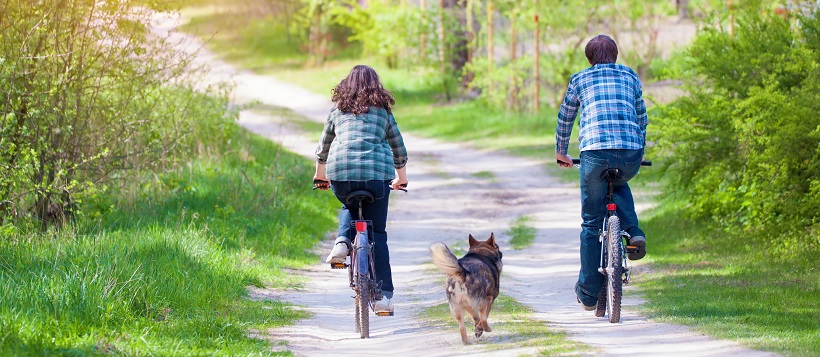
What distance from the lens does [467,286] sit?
7078 millimetres

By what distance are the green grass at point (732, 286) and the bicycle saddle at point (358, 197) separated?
2174 mm

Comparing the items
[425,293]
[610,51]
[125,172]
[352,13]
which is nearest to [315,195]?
[125,172]

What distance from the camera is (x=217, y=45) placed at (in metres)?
48.6

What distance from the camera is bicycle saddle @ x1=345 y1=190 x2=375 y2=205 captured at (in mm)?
7566

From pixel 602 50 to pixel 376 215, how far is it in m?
1.92

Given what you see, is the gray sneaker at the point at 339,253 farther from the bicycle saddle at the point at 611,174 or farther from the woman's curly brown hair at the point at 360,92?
the bicycle saddle at the point at 611,174

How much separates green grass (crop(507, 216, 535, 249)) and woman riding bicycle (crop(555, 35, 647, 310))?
4.66 meters

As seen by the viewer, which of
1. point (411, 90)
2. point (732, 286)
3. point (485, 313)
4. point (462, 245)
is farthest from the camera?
point (411, 90)

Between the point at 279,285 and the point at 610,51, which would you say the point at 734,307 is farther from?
the point at 279,285

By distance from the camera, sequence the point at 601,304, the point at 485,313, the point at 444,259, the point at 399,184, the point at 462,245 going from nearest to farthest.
A: the point at 444,259 → the point at 485,313 → the point at 399,184 → the point at 601,304 → the point at 462,245

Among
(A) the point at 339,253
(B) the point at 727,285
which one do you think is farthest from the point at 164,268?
(B) the point at 727,285

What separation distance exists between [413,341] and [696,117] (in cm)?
622

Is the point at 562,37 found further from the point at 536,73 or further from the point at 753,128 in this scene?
the point at 753,128

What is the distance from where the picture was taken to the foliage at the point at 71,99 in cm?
1036
